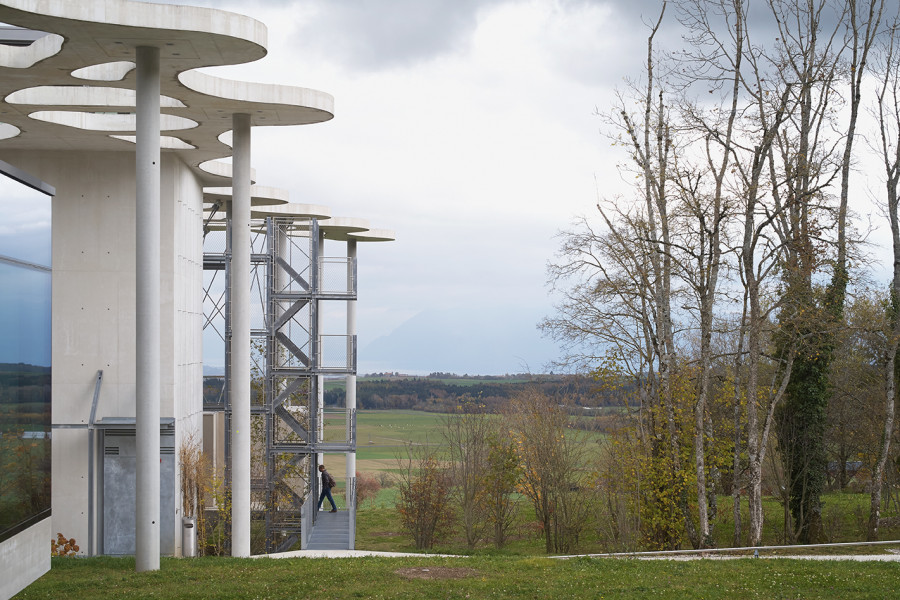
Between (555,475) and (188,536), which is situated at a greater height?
(555,475)

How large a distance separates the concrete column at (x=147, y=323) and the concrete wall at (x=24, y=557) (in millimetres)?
5013

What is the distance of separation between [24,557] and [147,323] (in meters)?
6.19

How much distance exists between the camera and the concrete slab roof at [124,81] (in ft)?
36.9

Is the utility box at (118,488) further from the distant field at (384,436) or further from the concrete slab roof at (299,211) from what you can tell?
the distant field at (384,436)

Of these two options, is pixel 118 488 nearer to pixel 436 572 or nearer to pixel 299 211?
pixel 436 572

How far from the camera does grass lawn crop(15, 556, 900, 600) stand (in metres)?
10.7

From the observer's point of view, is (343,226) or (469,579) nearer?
(469,579)

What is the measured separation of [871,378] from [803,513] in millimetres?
9393

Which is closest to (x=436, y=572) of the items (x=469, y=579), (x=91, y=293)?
(x=469, y=579)

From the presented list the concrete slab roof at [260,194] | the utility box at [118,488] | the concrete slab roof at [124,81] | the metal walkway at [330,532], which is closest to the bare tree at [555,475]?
the metal walkway at [330,532]

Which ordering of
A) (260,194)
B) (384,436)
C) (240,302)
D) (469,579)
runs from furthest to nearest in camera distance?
(384,436), (260,194), (240,302), (469,579)

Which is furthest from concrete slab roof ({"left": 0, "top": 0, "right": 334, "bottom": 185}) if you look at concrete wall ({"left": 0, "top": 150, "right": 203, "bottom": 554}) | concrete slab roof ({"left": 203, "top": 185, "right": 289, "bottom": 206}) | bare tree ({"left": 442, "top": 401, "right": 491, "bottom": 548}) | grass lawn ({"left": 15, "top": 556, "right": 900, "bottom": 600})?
bare tree ({"left": 442, "top": 401, "right": 491, "bottom": 548})

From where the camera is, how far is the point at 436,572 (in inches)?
499

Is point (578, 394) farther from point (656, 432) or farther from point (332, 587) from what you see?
point (332, 587)
